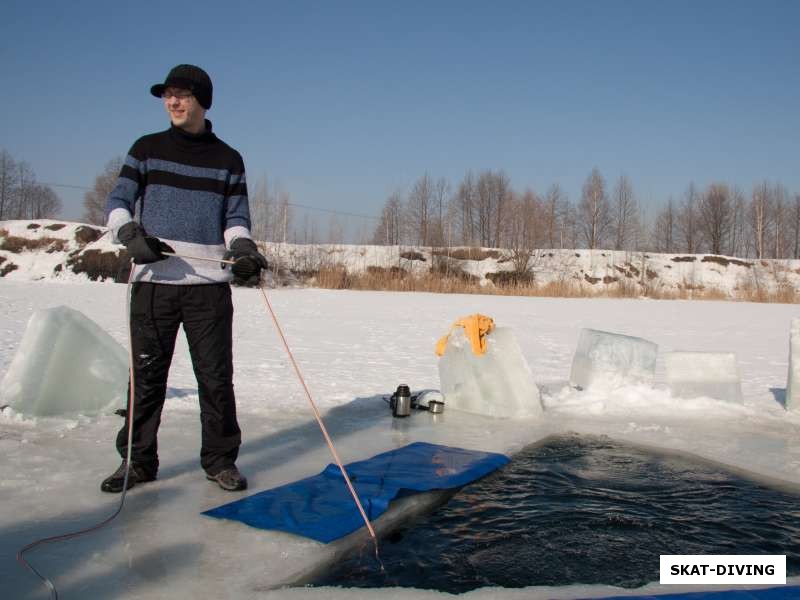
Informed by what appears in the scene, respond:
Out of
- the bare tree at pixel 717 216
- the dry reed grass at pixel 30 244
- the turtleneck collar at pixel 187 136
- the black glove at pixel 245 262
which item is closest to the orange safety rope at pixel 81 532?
the black glove at pixel 245 262

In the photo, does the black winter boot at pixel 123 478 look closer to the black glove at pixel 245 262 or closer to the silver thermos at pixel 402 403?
the black glove at pixel 245 262

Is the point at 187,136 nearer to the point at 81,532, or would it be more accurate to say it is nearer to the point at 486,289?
the point at 81,532

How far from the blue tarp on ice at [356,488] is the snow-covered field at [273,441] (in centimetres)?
10

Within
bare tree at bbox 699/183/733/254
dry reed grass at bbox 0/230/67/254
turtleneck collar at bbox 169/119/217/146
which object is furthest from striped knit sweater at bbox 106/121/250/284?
bare tree at bbox 699/183/733/254

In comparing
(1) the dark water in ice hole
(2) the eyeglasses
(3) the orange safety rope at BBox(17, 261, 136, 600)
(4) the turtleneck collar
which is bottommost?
(1) the dark water in ice hole

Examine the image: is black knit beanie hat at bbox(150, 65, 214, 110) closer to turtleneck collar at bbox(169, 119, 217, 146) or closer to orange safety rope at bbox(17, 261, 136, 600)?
turtleneck collar at bbox(169, 119, 217, 146)

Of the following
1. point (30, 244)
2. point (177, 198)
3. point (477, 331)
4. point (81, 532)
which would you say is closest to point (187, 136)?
point (177, 198)

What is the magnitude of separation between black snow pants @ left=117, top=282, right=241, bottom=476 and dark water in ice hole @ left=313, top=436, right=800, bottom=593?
101 cm

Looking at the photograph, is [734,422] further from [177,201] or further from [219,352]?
[177,201]

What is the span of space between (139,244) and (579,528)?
7.28 ft

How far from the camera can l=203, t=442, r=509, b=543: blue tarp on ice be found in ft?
8.50

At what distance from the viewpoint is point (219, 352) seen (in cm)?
304

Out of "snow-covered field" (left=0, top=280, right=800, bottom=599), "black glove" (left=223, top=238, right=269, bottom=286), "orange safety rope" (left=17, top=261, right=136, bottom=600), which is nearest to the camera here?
"orange safety rope" (left=17, top=261, right=136, bottom=600)

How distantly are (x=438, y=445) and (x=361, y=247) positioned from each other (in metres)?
26.4
